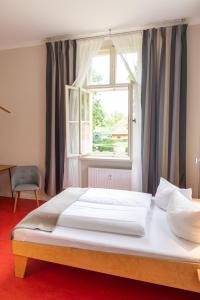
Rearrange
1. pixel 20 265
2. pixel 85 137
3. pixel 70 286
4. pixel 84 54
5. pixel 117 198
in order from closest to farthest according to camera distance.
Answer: pixel 70 286 < pixel 20 265 < pixel 117 198 < pixel 84 54 < pixel 85 137

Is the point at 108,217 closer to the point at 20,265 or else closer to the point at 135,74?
the point at 20,265

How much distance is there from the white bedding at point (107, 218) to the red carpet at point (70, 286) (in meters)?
0.46

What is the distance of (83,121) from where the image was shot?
390 centimetres

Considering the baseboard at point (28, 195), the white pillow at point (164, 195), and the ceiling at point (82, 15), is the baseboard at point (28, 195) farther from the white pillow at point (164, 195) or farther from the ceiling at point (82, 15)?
the ceiling at point (82, 15)

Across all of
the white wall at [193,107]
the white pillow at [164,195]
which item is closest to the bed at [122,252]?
the white pillow at [164,195]

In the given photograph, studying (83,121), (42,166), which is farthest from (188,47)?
(42,166)

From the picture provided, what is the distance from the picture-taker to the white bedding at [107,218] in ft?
6.31

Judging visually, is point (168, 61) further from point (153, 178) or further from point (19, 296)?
point (19, 296)

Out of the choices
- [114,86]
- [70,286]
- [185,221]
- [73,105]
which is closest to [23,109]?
[73,105]

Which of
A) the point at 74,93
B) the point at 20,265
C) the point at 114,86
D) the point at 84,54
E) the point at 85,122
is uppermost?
the point at 84,54

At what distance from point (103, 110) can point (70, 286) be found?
2879 mm

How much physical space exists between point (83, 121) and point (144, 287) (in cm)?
264

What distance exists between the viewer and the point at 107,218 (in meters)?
2.04

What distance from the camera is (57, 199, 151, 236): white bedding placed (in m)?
1.92
